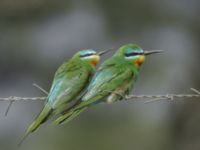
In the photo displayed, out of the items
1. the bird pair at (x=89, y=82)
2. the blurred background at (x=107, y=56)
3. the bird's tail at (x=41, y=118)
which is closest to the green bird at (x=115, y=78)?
the bird pair at (x=89, y=82)

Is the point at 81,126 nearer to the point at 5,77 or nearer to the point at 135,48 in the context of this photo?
the point at 5,77

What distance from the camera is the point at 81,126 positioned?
27.3 feet

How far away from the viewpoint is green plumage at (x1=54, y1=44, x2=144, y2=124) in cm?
348

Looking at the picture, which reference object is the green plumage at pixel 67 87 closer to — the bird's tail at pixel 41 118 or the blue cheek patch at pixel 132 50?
the bird's tail at pixel 41 118

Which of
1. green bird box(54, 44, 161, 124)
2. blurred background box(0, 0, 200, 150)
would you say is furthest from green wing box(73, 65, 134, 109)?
blurred background box(0, 0, 200, 150)

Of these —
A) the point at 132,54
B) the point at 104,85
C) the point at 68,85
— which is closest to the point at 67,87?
the point at 68,85

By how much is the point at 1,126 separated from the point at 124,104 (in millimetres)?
1133

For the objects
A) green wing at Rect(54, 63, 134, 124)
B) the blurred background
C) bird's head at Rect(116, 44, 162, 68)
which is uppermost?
bird's head at Rect(116, 44, 162, 68)

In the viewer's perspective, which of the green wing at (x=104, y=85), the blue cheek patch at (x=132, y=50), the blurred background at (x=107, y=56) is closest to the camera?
the green wing at (x=104, y=85)

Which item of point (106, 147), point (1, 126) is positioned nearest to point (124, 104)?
point (106, 147)

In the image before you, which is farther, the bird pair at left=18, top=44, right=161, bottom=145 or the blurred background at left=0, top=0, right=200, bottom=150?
the blurred background at left=0, top=0, right=200, bottom=150

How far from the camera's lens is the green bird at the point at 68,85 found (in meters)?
3.50

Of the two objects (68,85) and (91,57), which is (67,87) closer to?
(68,85)

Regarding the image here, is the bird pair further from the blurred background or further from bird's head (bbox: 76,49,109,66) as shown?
the blurred background
